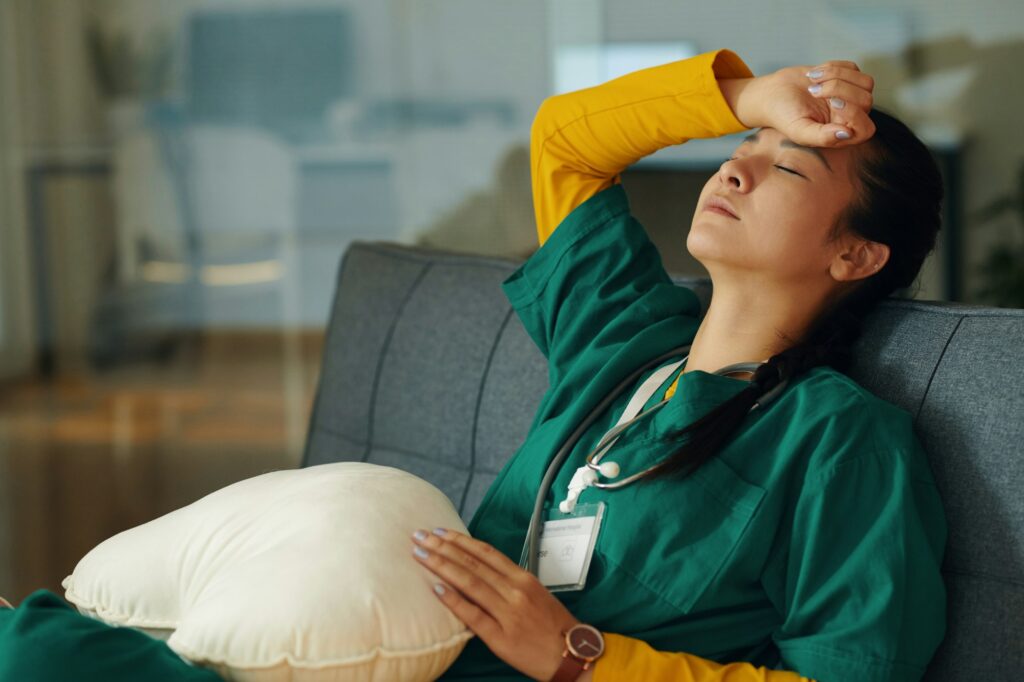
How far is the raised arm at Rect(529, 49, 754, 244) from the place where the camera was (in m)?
1.58

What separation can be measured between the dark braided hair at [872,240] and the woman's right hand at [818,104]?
44 mm

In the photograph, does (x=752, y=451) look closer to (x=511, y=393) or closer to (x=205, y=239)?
(x=511, y=393)

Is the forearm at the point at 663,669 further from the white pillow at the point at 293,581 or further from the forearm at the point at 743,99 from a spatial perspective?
the forearm at the point at 743,99

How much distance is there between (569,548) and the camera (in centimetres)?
133

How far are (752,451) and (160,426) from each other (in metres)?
3.51

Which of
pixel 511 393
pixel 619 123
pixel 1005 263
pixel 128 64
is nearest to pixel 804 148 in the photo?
pixel 619 123

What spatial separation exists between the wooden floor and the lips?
2941mm

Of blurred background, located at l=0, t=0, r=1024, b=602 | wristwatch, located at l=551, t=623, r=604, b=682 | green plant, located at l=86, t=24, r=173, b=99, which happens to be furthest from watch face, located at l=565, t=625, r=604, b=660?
green plant, located at l=86, t=24, r=173, b=99

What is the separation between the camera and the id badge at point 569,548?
131 cm

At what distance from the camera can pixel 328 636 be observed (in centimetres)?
111

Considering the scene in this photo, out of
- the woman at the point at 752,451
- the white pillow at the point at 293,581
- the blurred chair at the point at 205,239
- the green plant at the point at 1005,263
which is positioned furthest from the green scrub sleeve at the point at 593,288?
the blurred chair at the point at 205,239

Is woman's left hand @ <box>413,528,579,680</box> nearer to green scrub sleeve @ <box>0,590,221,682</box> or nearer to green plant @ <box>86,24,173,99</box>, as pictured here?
green scrub sleeve @ <box>0,590,221,682</box>

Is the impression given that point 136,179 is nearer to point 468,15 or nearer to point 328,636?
point 468,15

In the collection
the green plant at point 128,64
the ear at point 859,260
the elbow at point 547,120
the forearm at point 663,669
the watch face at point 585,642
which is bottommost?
the forearm at point 663,669
